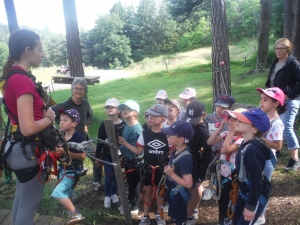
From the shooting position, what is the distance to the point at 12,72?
6.78 ft

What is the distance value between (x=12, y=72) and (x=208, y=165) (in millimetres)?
2313

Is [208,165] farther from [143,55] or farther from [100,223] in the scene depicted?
[143,55]

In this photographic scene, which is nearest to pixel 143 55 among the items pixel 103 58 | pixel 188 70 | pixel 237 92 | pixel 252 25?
pixel 103 58

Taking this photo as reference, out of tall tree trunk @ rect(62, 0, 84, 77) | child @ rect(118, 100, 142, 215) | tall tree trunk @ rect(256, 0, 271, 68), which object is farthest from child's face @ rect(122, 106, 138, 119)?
tall tree trunk @ rect(256, 0, 271, 68)

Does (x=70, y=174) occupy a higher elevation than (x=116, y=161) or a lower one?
lower

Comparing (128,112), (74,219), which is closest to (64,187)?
(74,219)

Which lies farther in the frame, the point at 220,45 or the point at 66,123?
the point at 220,45

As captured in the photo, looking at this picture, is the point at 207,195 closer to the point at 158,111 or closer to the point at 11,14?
the point at 158,111

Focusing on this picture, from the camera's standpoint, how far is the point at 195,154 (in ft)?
10.5

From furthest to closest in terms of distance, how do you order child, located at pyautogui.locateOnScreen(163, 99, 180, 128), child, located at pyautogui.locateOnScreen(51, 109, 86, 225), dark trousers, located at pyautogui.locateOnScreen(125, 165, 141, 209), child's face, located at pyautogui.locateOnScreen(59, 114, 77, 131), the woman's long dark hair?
1. child, located at pyautogui.locateOnScreen(163, 99, 180, 128)
2. dark trousers, located at pyautogui.locateOnScreen(125, 165, 141, 209)
3. child's face, located at pyautogui.locateOnScreen(59, 114, 77, 131)
4. child, located at pyautogui.locateOnScreen(51, 109, 86, 225)
5. the woman's long dark hair

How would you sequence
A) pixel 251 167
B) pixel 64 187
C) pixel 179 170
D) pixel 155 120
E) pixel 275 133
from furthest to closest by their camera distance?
pixel 155 120, pixel 64 187, pixel 275 133, pixel 179 170, pixel 251 167

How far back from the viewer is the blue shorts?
3.01m

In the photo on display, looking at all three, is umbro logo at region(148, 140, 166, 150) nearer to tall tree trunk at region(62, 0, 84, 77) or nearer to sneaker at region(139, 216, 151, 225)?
sneaker at region(139, 216, 151, 225)

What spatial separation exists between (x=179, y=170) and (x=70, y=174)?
1.34 m
